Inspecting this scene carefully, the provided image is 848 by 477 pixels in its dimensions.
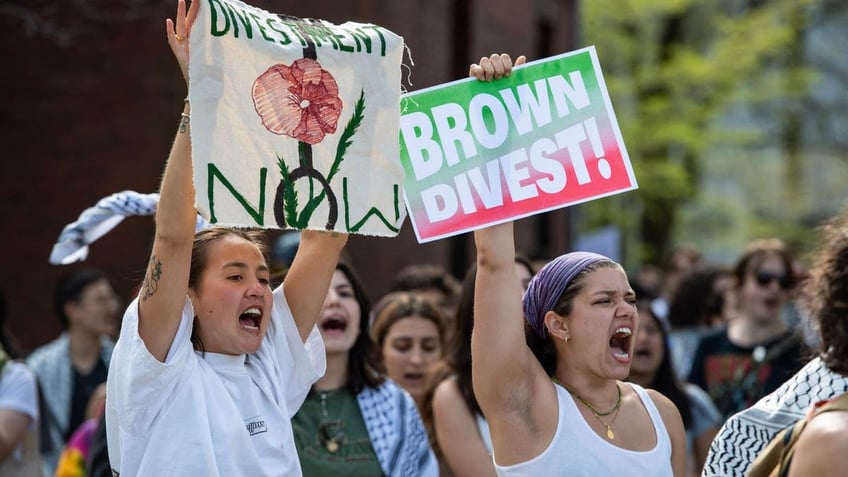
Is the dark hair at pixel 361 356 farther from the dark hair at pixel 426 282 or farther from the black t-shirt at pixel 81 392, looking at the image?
the black t-shirt at pixel 81 392

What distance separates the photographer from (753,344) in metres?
7.63

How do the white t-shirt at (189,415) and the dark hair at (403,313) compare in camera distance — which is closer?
the white t-shirt at (189,415)

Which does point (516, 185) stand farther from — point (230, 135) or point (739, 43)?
point (739, 43)

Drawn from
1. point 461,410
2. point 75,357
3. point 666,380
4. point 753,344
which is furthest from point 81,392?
point 753,344

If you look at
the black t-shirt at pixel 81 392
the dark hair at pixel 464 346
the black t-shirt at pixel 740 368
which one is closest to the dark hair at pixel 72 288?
the black t-shirt at pixel 81 392

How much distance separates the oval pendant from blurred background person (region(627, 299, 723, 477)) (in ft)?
7.07

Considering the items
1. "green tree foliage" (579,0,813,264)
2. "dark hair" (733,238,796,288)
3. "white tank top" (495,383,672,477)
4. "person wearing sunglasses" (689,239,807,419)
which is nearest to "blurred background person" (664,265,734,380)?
"dark hair" (733,238,796,288)

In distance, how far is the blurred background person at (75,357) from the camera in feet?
25.4

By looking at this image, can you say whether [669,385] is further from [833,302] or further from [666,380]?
[833,302]

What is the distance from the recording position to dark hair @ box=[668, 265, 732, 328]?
33.0 ft

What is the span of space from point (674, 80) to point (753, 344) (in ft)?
52.0

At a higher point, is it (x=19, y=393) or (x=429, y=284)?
(x=429, y=284)

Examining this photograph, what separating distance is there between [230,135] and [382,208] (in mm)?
597

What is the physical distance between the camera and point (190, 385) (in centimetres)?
373
